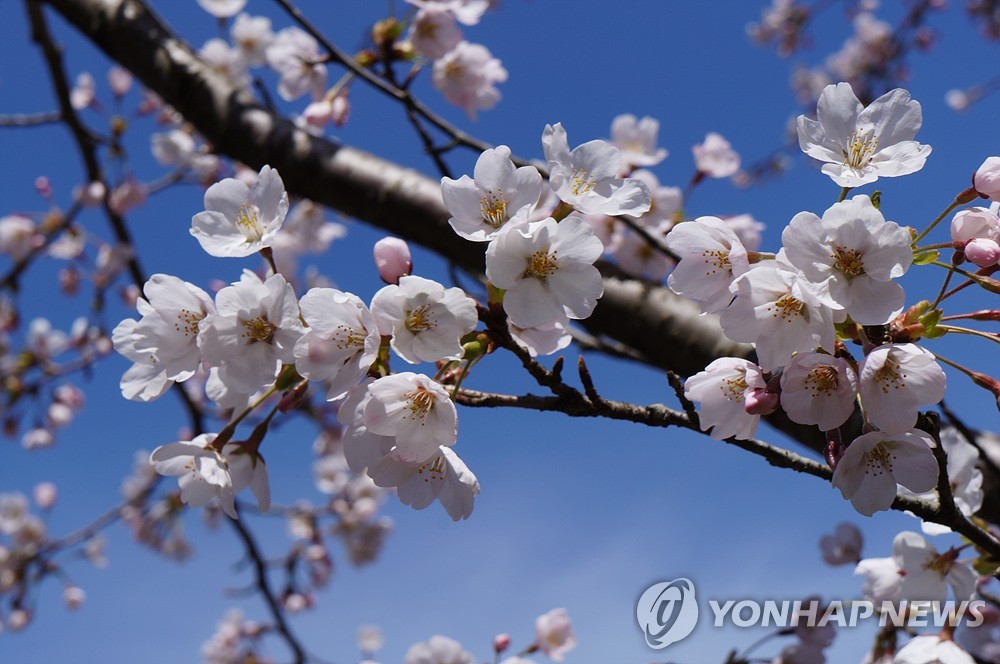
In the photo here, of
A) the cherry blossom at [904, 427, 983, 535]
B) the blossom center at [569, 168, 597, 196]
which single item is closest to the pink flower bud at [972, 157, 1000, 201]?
the blossom center at [569, 168, 597, 196]

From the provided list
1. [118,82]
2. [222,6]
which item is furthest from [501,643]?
[118,82]

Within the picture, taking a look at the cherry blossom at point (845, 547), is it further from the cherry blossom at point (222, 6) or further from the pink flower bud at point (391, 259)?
the cherry blossom at point (222, 6)

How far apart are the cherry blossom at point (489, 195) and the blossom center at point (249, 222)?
35 centimetres

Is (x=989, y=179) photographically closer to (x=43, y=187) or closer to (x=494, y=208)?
(x=494, y=208)

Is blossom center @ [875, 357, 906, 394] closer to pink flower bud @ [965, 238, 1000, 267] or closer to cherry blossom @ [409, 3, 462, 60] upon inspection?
pink flower bud @ [965, 238, 1000, 267]

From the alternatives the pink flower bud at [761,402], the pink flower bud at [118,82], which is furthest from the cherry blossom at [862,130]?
the pink flower bud at [118,82]

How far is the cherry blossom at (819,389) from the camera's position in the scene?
97 cm

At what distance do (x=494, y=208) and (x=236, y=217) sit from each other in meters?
0.47

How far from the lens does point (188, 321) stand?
1.19 m

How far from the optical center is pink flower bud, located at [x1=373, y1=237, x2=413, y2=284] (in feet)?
3.77

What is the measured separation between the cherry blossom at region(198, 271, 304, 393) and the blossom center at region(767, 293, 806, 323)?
68 cm

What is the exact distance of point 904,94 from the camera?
1185mm

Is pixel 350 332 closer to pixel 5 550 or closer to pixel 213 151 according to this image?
pixel 213 151

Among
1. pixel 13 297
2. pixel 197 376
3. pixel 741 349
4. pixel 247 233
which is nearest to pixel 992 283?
pixel 741 349
